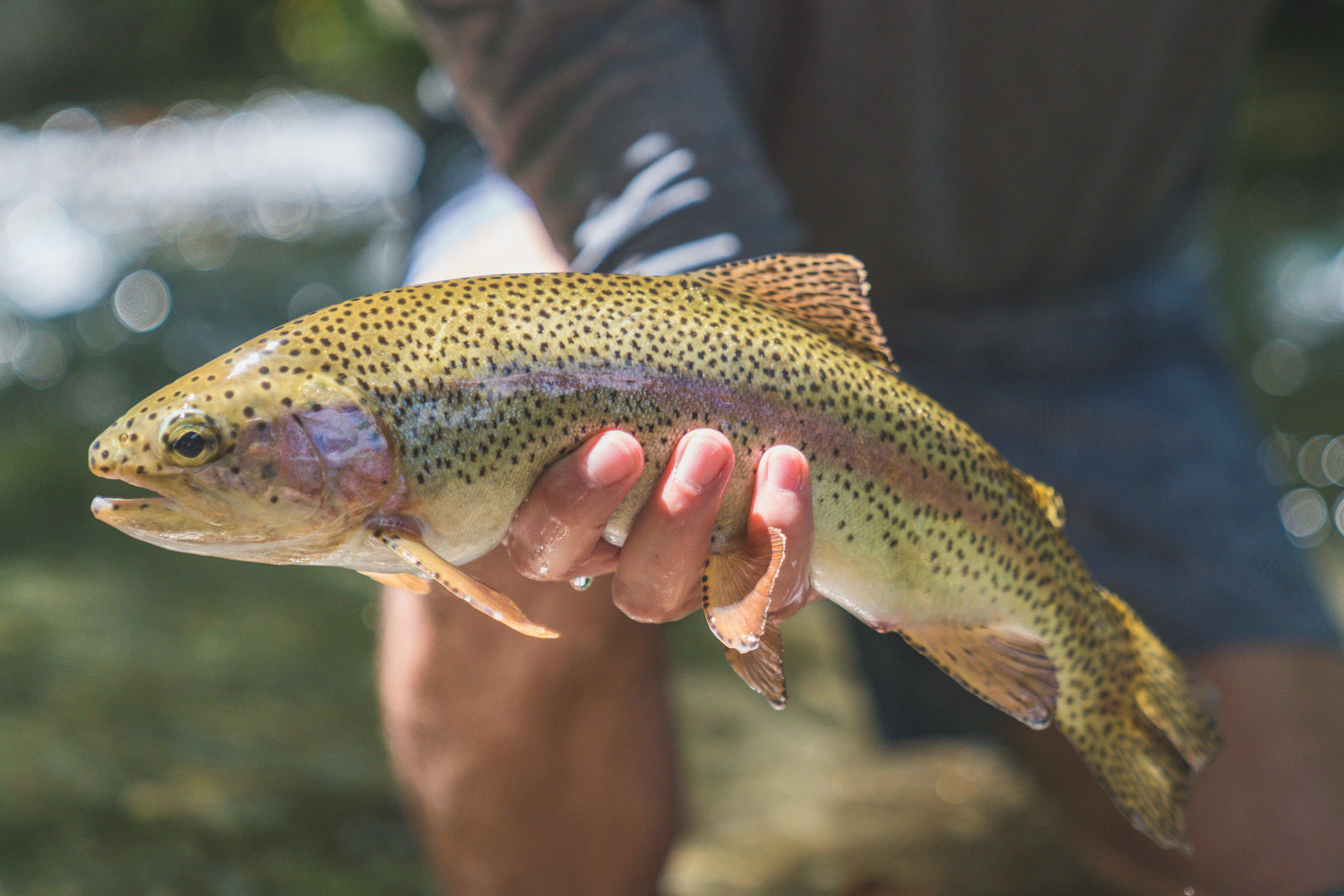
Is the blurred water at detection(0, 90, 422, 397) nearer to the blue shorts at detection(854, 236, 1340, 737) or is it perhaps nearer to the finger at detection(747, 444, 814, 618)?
the blue shorts at detection(854, 236, 1340, 737)

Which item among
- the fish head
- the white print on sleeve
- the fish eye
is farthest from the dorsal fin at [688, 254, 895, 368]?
the fish eye

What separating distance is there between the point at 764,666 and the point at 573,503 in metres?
0.27

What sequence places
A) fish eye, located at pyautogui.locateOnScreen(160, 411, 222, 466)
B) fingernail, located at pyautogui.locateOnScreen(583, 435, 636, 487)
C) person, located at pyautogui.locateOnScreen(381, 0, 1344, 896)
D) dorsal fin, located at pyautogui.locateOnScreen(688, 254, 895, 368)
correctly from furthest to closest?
person, located at pyautogui.locateOnScreen(381, 0, 1344, 896) < dorsal fin, located at pyautogui.locateOnScreen(688, 254, 895, 368) < fingernail, located at pyautogui.locateOnScreen(583, 435, 636, 487) < fish eye, located at pyautogui.locateOnScreen(160, 411, 222, 466)

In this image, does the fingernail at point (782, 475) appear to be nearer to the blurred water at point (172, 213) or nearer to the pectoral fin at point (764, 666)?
the pectoral fin at point (764, 666)

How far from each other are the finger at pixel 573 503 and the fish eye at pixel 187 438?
1.07 feet

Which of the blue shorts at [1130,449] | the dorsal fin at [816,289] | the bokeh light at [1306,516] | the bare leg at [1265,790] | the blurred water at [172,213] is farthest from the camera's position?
the blurred water at [172,213]

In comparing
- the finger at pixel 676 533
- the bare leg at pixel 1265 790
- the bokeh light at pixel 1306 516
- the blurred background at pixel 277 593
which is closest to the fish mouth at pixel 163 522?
the finger at pixel 676 533

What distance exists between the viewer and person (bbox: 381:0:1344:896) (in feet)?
5.88

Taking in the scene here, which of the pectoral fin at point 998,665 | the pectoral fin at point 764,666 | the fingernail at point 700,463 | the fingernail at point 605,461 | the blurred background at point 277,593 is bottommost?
the blurred background at point 277,593

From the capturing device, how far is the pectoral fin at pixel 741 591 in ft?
3.90

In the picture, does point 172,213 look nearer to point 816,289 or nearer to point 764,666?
point 816,289

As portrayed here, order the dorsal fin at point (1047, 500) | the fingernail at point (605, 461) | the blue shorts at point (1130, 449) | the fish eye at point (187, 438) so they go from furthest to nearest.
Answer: the blue shorts at point (1130, 449), the dorsal fin at point (1047, 500), the fingernail at point (605, 461), the fish eye at point (187, 438)

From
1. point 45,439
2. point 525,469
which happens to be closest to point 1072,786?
point 525,469

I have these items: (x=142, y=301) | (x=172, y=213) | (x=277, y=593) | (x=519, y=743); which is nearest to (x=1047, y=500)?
(x=519, y=743)
